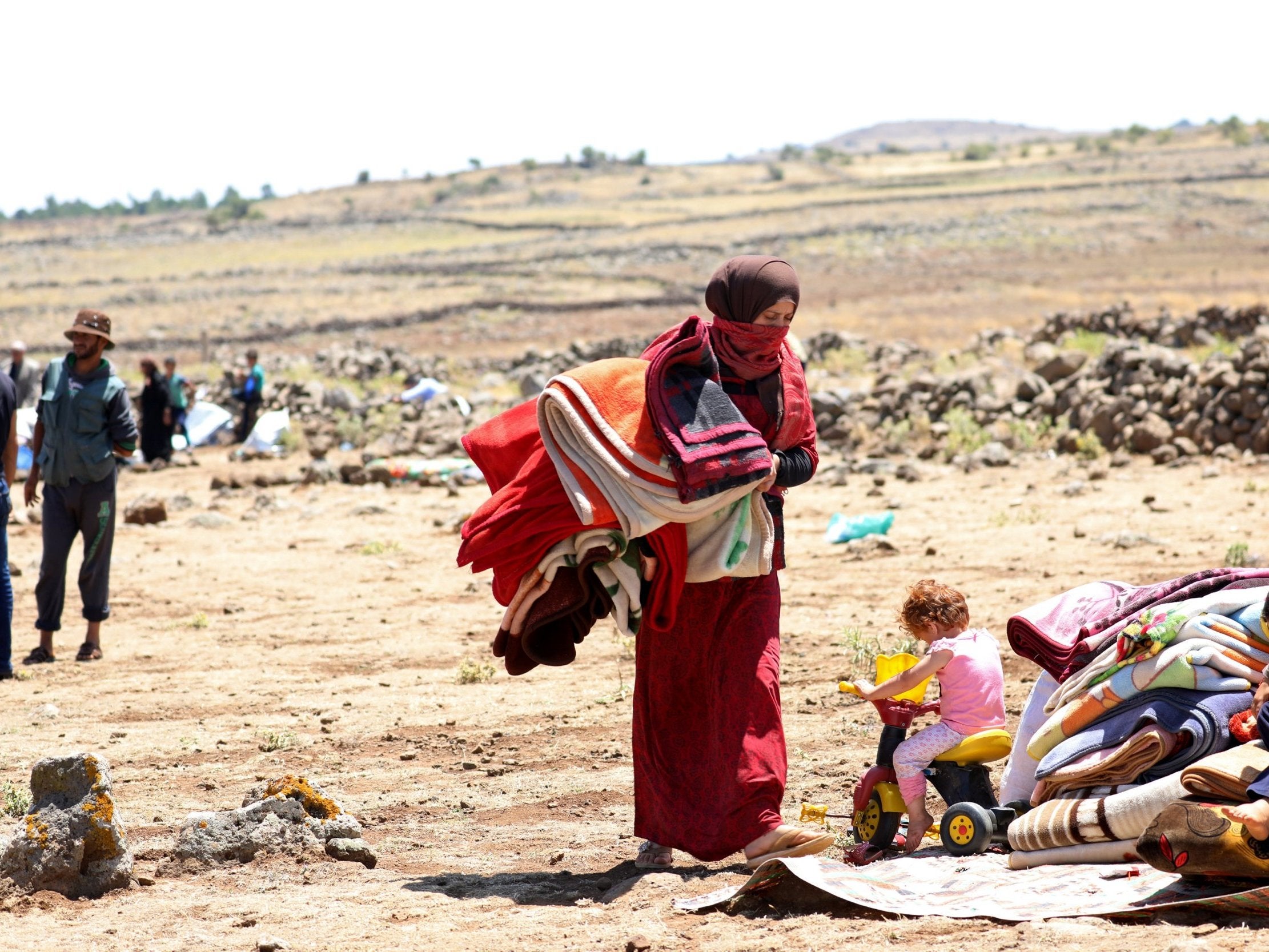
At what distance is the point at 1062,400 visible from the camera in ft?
55.0

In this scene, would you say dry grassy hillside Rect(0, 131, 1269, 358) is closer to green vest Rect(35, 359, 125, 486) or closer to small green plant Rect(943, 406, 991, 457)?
small green plant Rect(943, 406, 991, 457)

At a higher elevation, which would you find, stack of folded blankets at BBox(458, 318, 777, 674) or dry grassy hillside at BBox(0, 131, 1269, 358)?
dry grassy hillside at BBox(0, 131, 1269, 358)

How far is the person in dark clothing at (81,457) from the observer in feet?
27.6

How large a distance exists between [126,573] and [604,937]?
9.23 metres

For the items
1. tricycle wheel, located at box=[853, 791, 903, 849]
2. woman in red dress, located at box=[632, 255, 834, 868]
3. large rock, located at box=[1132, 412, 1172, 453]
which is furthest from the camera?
large rock, located at box=[1132, 412, 1172, 453]

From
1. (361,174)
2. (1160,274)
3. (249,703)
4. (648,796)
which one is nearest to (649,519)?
(648,796)

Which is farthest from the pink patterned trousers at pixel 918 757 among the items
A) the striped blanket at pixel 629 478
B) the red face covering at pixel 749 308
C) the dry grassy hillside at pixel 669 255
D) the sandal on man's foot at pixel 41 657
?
the dry grassy hillside at pixel 669 255

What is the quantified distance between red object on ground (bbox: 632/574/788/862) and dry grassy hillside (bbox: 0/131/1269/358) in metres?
28.4

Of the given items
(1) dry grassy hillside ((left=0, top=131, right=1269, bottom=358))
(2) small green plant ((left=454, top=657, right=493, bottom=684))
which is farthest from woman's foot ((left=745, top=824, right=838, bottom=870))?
(1) dry grassy hillside ((left=0, top=131, right=1269, bottom=358))

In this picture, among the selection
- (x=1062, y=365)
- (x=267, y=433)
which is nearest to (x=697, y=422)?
(x=1062, y=365)

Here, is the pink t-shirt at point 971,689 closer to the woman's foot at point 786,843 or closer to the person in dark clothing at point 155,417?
the woman's foot at point 786,843

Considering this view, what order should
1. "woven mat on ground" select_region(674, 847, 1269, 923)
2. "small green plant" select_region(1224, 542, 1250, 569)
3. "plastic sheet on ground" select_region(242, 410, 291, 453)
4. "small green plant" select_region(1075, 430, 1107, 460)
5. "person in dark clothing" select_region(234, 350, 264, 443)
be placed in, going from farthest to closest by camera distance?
1. "person in dark clothing" select_region(234, 350, 264, 443)
2. "plastic sheet on ground" select_region(242, 410, 291, 453)
3. "small green plant" select_region(1075, 430, 1107, 460)
4. "small green plant" select_region(1224, 542, 1250, 569)
5. "woven mat on ground" select_region(674, 847, 1269, 923)

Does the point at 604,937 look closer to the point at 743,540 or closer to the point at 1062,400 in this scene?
the point at 743,540

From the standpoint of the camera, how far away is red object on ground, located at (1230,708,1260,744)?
13.1 ft
